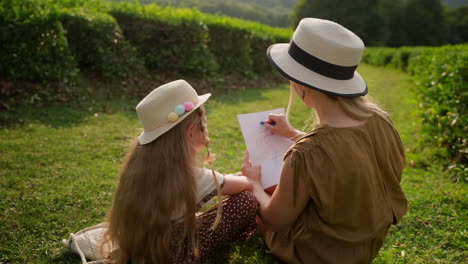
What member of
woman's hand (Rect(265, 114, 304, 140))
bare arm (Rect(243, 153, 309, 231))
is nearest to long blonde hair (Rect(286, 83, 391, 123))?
bare arm (Rect(243, 153, 309, 231))

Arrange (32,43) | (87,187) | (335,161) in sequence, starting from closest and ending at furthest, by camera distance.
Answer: (335,161) → (87,187) → (32,43)

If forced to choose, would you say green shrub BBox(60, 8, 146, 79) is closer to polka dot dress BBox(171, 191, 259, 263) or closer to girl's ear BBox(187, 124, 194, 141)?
girl's ear BBox(187, 124, 194, 141)

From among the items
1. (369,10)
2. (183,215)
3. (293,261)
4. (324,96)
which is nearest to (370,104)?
(324,96)

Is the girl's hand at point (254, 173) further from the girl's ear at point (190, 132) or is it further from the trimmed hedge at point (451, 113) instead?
the trimmed hedge at point (451, 113)

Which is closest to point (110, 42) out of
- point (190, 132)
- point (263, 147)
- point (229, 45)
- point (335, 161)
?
point (229, 45)

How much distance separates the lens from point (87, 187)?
3.68 meters

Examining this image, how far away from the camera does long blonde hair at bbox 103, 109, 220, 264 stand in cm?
225

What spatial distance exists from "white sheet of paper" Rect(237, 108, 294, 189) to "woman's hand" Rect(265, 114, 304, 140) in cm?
4

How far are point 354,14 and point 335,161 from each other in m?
48.4

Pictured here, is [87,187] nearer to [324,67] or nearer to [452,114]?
[324,67]

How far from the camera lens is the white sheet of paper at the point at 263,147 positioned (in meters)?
2.80

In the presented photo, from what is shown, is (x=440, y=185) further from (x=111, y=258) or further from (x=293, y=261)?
(x=111, y=258)

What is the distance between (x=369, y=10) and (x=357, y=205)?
51.9 meters

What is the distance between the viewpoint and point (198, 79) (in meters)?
9.16
